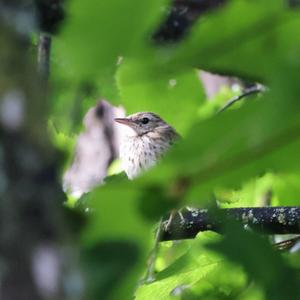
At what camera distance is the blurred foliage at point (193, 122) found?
0.75 meters

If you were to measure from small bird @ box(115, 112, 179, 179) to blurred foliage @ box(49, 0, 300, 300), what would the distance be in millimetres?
4666

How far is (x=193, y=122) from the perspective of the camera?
823mm

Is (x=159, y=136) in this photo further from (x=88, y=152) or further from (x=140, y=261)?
(x=140, y=261)

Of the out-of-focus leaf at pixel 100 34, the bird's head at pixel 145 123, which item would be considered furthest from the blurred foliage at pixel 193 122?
the bird's head at pixel 145 123

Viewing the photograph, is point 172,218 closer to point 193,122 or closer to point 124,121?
point 193,122

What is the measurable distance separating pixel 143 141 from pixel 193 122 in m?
5.46

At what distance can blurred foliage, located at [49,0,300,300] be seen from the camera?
75 centimetres

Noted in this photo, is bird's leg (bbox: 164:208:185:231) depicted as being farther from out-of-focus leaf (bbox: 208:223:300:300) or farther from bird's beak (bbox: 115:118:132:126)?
bird's beak (bbox: 115:118:132:126)

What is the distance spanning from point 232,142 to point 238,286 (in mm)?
560

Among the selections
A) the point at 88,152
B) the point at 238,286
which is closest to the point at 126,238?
the point at 238,286

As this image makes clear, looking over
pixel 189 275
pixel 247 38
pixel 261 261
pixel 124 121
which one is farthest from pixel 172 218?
pixel 124 121

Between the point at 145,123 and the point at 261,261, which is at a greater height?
the point at 261,261

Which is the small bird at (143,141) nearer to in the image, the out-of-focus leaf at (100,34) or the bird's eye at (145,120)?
the bird's eye at (145,120)

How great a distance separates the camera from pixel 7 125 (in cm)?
75
